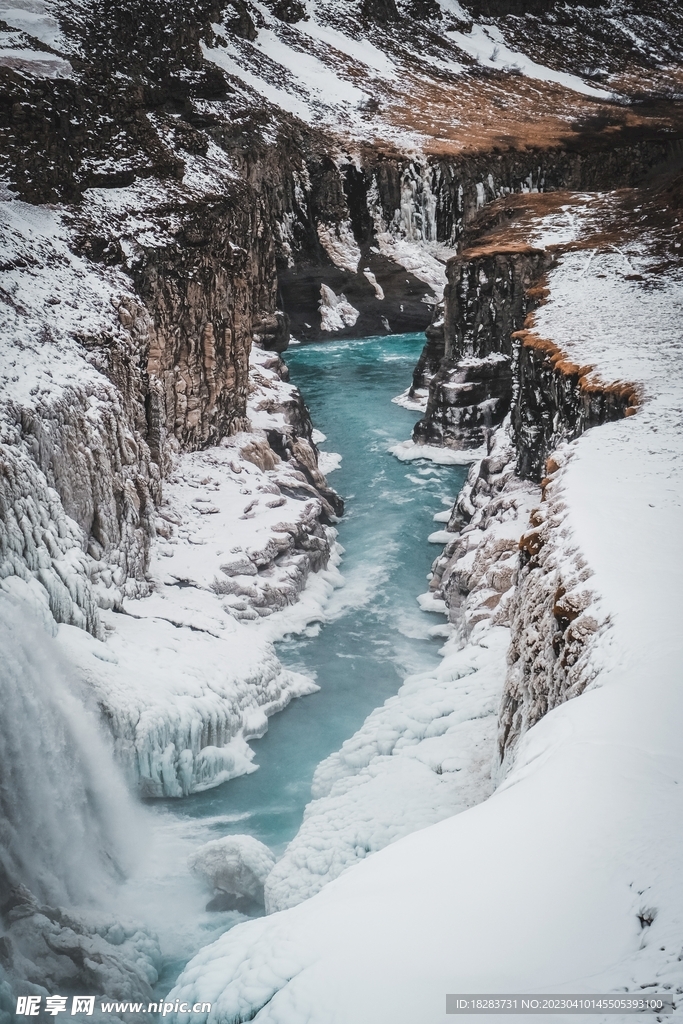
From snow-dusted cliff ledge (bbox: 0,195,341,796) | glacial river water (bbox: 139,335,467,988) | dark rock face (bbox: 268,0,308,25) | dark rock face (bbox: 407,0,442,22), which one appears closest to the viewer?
snow-dusted cliff ledge (bbox: 0,195,341,796)

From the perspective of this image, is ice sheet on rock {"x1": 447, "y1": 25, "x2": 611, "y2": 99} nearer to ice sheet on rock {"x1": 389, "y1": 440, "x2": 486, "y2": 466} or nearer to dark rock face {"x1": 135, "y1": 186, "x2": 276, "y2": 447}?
ice sheet on rock {"x1": 389, "y1": 440, "x2": 486, "y2": 466}

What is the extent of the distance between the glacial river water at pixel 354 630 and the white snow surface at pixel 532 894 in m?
6.41

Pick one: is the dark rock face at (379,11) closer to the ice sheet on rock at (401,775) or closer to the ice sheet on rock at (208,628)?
the ice sheet on rock at (208,628)

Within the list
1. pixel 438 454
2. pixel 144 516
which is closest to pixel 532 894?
pixel 144 516

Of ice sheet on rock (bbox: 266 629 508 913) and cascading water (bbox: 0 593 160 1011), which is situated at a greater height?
ice sheet on rock (bbox: 266 629 508 913)

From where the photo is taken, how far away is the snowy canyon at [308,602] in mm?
5812

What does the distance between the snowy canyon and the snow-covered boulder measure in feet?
0.17

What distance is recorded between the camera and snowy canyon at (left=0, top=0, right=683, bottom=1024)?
19.1 ft

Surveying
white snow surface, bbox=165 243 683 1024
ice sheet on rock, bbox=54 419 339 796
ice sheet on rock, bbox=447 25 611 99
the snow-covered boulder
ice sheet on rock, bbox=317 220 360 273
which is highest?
ice sheet on rock, bbox=447 25 611 99

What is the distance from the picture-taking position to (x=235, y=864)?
12727 mm

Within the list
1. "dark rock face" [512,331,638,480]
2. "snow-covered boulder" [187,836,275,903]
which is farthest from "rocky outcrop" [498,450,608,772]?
"dark rock face" [512,331,638,480]

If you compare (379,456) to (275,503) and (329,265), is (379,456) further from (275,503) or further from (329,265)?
(329,265)

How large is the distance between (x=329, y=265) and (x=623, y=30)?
53.7 metres

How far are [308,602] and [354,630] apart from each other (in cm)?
141
